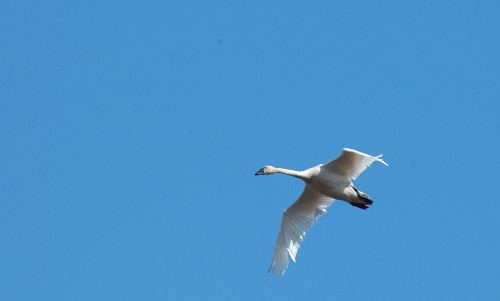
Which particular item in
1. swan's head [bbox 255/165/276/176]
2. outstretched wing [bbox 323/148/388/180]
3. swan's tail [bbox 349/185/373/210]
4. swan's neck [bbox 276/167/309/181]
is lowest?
swan's tail [bbox 349/185/373/210]

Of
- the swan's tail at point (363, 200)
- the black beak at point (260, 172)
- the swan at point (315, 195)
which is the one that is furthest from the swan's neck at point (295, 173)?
the swan's tail at point (363, 200)

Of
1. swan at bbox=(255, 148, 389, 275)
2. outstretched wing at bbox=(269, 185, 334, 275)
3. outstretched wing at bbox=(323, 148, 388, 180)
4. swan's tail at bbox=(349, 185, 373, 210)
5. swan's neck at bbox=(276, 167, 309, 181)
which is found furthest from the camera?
outstretched wing at bbox=(269, 185, 334, 275)

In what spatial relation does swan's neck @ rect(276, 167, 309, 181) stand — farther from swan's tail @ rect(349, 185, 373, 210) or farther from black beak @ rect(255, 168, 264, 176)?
swan's tail @ rect(349, 185, 373, 210)

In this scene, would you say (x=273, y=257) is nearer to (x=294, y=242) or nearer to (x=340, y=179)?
(x=294, y=242)

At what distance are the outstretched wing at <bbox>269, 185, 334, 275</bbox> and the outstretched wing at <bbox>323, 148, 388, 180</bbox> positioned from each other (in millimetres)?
2009

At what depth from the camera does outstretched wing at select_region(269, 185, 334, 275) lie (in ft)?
112

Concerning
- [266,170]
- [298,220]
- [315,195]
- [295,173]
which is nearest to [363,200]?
[315,195]

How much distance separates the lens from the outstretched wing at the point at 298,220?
1344 inches

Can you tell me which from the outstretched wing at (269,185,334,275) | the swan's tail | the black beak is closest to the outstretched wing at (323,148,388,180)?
the swan's tail

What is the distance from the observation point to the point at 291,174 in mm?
32938

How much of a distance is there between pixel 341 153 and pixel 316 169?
1.19 m

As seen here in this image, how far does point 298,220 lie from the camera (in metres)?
34.4

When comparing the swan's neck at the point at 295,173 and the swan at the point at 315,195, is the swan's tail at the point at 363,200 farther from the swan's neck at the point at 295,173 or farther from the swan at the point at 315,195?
the swan's neck at the point at 295,173

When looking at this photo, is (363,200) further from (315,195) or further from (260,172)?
(260,172)
